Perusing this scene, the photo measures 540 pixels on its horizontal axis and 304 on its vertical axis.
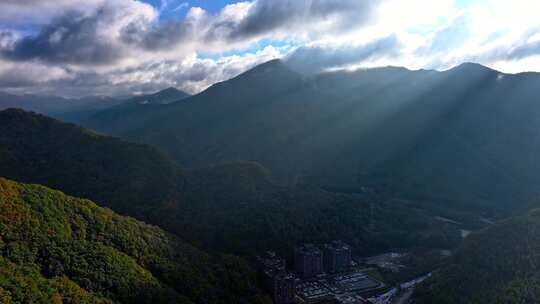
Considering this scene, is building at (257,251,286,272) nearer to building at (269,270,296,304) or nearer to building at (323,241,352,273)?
building at (269,270,296,304)

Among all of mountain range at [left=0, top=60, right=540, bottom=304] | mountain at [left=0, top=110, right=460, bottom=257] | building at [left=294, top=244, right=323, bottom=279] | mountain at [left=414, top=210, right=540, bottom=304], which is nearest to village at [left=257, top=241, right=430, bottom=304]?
building at [left=294, top=244, right=323, bottom=279]

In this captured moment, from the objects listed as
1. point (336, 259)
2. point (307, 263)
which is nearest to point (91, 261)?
point (307, 263)

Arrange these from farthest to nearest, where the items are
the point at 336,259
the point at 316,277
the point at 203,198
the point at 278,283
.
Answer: the point at 203,198 < the point at 336,259 < the point at 316,277 < the point at 278,283

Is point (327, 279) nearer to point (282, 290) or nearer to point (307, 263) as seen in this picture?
point (307, 263)

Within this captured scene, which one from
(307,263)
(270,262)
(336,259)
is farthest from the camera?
(336,259)

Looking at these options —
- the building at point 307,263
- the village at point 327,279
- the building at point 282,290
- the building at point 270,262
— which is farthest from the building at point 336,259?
the building at point 282,290

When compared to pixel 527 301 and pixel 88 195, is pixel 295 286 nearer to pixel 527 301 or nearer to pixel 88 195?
pixel 527 301
